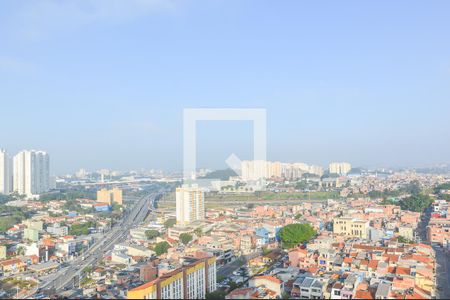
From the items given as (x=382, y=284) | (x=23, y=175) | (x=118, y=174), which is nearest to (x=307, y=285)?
(x=382, y=284)

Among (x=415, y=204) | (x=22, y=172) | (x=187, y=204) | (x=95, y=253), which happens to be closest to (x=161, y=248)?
(x=95, y=253)

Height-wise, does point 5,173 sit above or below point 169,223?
above

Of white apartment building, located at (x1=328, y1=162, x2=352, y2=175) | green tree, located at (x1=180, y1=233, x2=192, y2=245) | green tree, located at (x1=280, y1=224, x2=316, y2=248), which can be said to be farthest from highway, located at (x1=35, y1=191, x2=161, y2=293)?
white apartment building, located at (x1=328, y1=162, x2=352, y2=175)

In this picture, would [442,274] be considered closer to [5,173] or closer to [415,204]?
[415,204]

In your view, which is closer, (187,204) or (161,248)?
(161,248)

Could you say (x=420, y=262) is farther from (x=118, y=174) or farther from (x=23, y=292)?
(x=118, y=174)

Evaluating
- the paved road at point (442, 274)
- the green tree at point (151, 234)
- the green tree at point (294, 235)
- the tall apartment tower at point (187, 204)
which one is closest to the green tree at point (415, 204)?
the paved road at point (442, 274)
